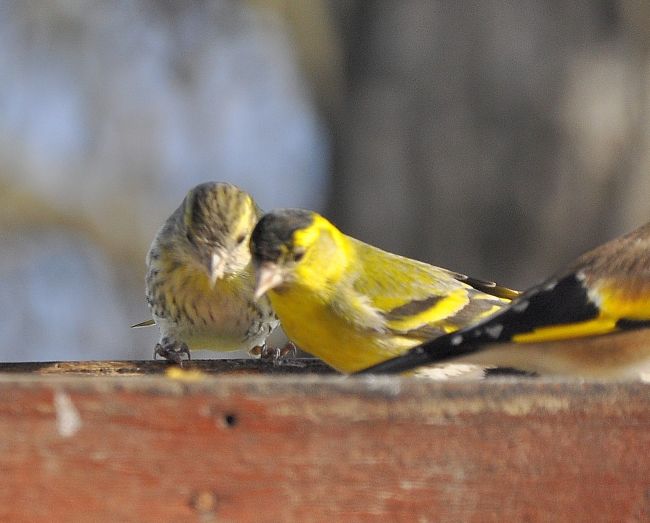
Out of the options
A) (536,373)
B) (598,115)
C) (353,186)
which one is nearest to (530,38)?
(598,115)

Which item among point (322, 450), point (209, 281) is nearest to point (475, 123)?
point (209, 281)

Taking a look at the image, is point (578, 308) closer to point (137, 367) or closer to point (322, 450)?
point (322, 450)

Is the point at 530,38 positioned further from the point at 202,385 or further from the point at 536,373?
the point at 202,385

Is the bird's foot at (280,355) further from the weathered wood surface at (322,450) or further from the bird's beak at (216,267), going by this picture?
the weathered wood surface at (322,450)

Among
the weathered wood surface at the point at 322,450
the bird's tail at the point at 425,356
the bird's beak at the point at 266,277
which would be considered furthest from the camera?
the bird's beak at the point at 266,277

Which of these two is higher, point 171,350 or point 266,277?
point 266,277

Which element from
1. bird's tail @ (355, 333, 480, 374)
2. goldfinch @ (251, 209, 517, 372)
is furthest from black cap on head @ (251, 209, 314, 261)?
bird's tail @ (355, 333, 480, 374)

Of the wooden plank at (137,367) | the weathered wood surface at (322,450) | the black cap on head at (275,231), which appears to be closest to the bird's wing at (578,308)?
the weathered wood surface at (322,450)

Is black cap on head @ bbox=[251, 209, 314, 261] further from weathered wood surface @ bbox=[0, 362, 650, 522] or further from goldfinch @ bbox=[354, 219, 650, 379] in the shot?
weathered wood surface @ bbox=[0, 362, 650, 522]
